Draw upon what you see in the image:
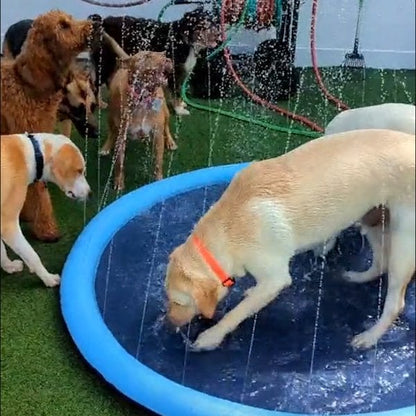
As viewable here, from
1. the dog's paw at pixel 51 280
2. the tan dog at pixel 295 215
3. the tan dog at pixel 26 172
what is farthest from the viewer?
the dog's paw at pixel 51 280

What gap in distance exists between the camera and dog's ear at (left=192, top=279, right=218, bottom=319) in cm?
153

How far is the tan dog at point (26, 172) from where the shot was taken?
1.27 meters

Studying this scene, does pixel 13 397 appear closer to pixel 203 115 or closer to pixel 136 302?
pixel 136 302

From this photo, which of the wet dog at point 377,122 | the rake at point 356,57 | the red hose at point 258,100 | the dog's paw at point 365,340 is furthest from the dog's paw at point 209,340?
the rake at point 356,57

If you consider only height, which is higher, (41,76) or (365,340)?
(41,76)

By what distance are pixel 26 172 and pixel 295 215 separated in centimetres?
55

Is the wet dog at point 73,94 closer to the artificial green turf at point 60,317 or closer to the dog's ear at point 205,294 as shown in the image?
the artificial green turf at point 60,317

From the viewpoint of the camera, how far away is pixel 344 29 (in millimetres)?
2723

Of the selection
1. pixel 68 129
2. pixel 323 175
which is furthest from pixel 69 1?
pixel 323 175

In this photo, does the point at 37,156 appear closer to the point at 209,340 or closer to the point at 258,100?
the point at 209,340

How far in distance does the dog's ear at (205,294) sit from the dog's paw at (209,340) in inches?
6.1

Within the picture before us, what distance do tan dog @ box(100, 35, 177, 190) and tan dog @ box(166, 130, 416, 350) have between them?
0.54 metres

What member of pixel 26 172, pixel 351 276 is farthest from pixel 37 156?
pixel 351 276

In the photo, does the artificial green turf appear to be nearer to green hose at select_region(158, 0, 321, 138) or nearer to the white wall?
green hose at select_region(158, 0, 321, 138)
